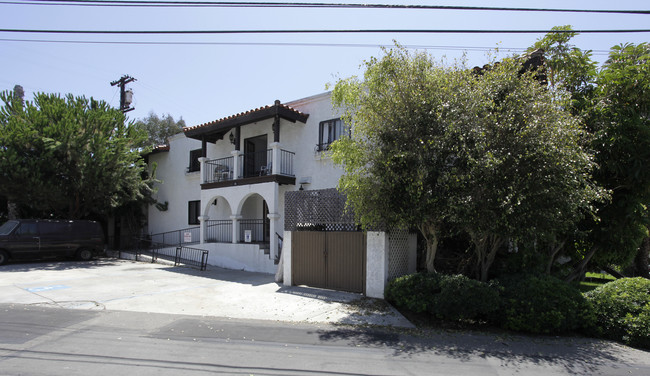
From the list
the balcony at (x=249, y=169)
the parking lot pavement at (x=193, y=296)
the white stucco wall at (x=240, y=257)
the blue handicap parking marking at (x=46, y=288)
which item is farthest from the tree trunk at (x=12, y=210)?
the blue handicap parking marking at (x=46, y=288)

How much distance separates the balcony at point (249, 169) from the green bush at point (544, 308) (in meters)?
9.15

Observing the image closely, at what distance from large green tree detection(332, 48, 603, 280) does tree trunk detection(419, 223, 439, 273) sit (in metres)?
0.03

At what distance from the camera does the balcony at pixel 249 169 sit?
1421 centimetres

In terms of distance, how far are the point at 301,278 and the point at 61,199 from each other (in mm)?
12167

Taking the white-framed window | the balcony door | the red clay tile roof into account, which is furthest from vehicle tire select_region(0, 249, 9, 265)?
the balcony door

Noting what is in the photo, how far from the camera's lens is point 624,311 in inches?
253

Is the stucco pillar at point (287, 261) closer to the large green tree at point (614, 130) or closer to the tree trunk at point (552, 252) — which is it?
the tree trunk at point (552, 252)

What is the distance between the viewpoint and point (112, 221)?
2184 centimetres

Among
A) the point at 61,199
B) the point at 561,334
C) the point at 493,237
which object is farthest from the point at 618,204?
the point at 61,199

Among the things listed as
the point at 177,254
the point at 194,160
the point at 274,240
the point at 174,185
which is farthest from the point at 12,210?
the point at 274,240

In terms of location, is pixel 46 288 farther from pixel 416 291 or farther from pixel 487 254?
pixel 487 254

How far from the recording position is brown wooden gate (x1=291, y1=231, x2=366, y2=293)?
31.1 ft

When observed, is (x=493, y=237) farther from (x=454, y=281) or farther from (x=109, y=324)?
(x=109, y=324)

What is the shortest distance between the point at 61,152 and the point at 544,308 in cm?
1724
